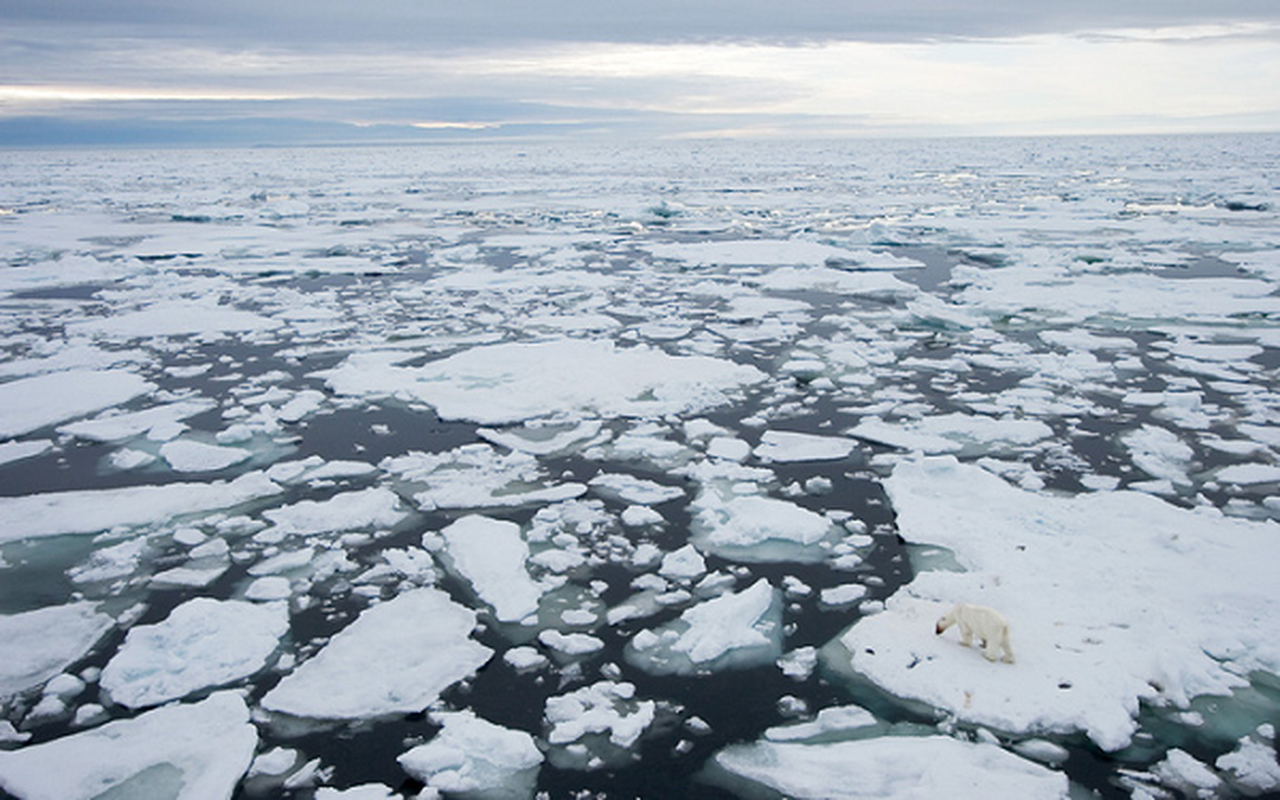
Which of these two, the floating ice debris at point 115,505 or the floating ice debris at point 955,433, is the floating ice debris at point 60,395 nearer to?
the floating ice debris at point 115,505

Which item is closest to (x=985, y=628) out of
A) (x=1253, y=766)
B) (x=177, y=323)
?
(x=1253, y=766)

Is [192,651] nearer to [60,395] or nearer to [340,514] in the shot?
[340,514]

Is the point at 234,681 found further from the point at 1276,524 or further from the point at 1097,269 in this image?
the point at 1097,269

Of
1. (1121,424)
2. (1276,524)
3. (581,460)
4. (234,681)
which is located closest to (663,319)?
(581,460)

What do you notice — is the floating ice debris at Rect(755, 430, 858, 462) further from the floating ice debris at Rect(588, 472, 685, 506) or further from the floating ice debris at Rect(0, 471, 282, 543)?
the floating ice debris at Rect(0, 471, 282, 543)

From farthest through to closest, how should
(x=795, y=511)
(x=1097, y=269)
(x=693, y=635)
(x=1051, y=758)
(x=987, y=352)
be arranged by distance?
(x=1097, y=269), (x=987, y=352), (x=795, y=511), (x=693, y=635), (x=1051, y=758)
